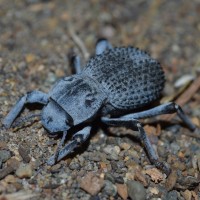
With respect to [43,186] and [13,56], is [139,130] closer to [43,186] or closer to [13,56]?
[43,186]

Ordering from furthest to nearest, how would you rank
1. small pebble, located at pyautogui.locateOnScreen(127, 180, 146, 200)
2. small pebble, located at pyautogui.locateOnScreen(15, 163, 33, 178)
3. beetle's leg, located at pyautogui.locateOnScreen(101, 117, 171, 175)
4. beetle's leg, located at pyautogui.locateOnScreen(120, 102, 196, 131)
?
beetle's leg, located at pyautogui.locateOnScreen(120, 102, 196, 131) → beetle's leg, located at pyautogui.locateOnScreen(101, 117, 171, 175) → small pebble, located at pyautogui.locateOnScreen(127, 180, 146, 200) → small pebble, located at pyautogui.locateOnScreen(15, 163, 33, 178)

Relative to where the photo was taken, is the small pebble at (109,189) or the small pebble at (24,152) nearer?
the small pebble at (109,189)

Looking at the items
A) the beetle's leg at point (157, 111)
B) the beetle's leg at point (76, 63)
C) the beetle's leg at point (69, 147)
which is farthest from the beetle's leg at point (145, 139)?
the beetle's leg at point (76, 63)

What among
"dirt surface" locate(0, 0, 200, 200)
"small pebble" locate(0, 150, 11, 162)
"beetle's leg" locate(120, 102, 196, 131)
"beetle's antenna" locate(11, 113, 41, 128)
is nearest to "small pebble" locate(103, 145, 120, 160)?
"dirt surface" locate(0, 0, 200, 200)

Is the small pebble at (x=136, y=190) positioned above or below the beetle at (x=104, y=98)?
below

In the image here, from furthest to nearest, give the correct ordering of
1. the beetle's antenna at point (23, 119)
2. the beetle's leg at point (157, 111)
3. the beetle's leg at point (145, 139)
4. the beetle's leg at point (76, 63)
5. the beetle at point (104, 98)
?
the beetle's leg at point (76, 63)
the beetle's leg at point (157, 111)
the beetle's leg at point (145, 139)
the beetle's antenna at point (23, 119)
the beetle at point (104, 98)

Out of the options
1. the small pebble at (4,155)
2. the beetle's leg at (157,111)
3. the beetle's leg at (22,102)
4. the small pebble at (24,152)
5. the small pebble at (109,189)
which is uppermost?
the beetle's leg at (22,102)

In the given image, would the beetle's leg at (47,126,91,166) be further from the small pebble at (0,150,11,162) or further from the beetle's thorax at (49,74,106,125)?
the small pebble at (0,150,11,162)

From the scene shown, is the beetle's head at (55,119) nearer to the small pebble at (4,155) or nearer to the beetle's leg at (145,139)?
the small pebble at (4,155)
